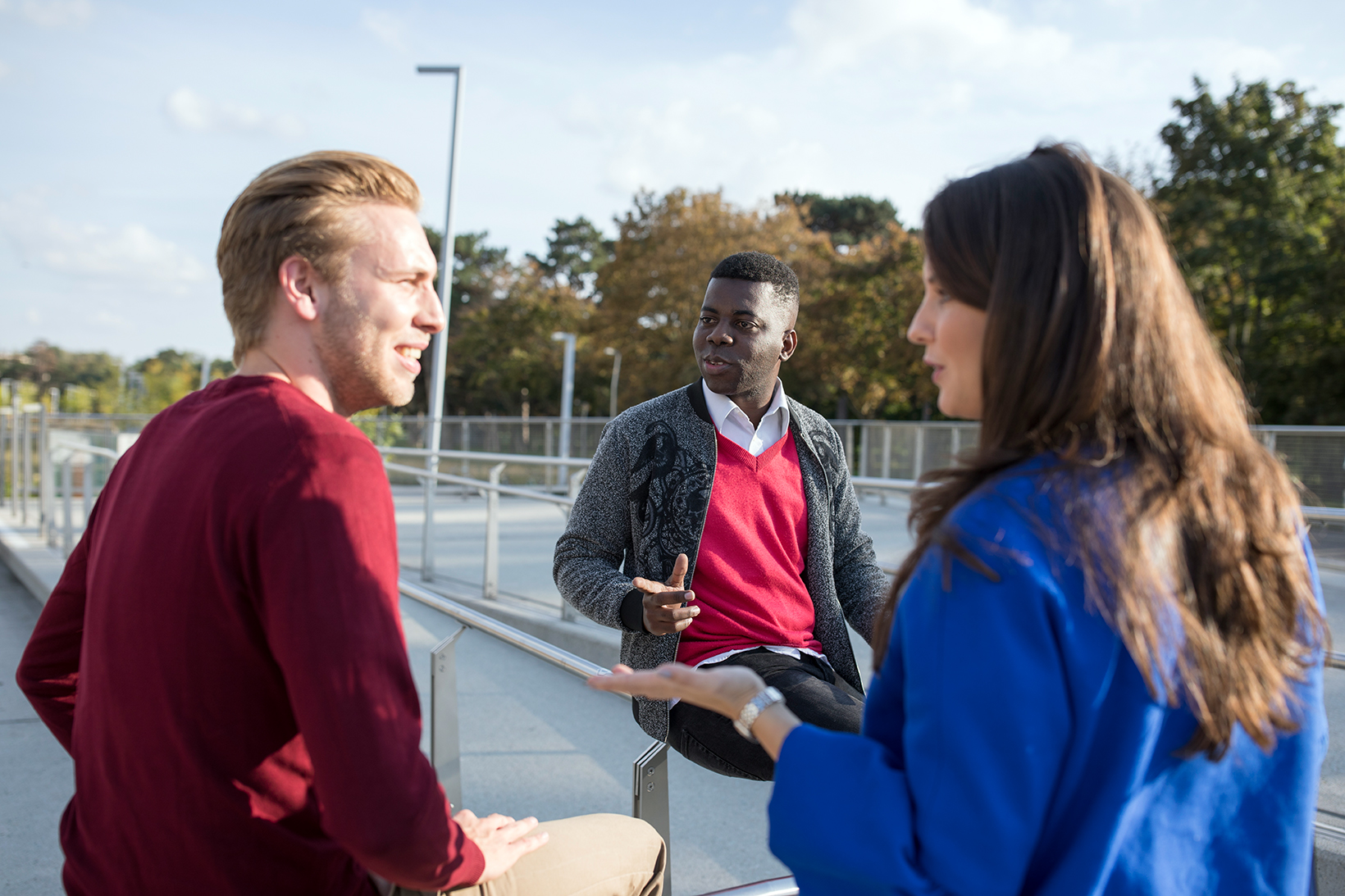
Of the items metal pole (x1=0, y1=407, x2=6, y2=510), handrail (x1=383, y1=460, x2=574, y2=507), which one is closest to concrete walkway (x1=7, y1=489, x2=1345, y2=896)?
handrail (x1=383, y1=460, x2=574, y2=507)

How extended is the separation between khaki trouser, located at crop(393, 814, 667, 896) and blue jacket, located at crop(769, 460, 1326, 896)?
514mm

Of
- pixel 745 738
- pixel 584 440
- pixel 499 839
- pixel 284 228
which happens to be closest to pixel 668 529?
pixel 745 738

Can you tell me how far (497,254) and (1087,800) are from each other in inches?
2179

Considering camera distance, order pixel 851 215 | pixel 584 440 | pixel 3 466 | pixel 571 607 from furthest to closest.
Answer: pixel 851 215 < pixel 584 440 < pixel 3 466 < pixel 571 607

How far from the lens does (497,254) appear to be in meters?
54.0

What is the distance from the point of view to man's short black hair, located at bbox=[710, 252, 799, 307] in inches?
97.1

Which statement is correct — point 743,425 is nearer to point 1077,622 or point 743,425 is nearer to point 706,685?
point 706,685

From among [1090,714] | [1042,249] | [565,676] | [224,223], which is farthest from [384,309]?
[565,676]

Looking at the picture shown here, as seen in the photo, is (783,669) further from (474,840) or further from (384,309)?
(384,309)

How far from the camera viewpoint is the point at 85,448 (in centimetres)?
819

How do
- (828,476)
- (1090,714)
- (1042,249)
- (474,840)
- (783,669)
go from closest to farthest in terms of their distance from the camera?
(1090,714) → (1042,249) → (474,840) → (783,669) → (828,476)

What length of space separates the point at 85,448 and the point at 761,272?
787 centimetres

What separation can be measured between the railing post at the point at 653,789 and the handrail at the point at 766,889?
6.7 inches

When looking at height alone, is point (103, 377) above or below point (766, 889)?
above
